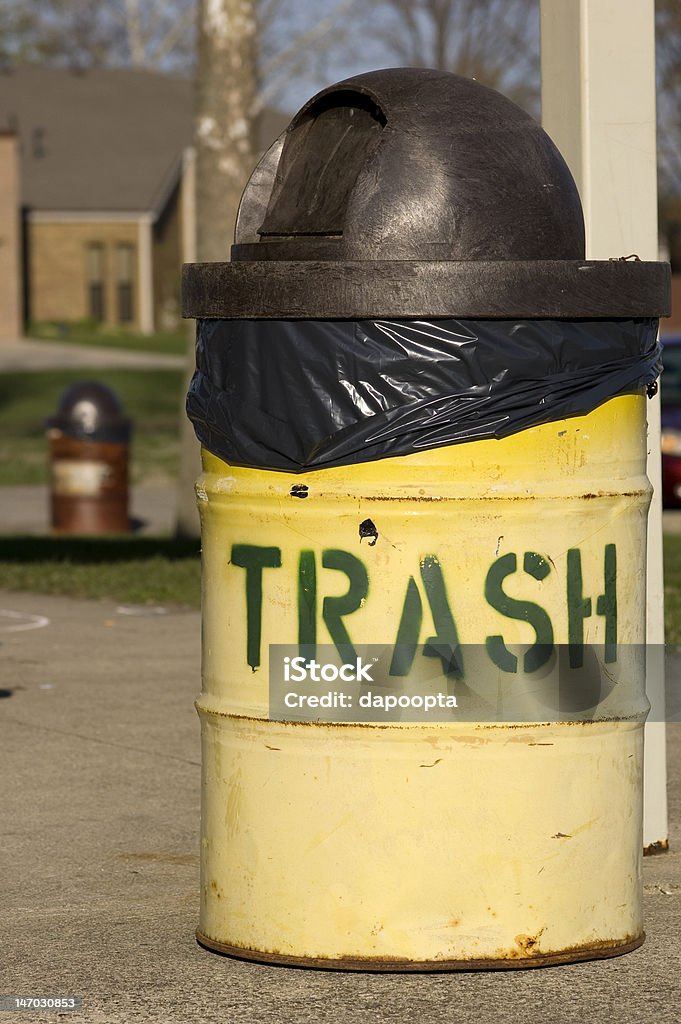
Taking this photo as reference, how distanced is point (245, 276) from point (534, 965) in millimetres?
1809

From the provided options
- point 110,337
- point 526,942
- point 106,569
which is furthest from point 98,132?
point 526,942

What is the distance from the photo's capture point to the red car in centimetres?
1717

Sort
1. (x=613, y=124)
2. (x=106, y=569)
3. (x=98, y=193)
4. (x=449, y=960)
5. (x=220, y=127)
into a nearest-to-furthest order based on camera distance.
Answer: (x=449, y=960), (x=613, y=124), (x=106, y=569), (x=220, y=127), (x=98, y=193)

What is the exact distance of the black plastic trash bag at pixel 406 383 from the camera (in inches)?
166

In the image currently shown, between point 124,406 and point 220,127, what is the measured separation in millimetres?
18319

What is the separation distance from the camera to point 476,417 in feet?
13.9

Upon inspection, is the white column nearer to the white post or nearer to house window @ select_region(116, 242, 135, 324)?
house window @ select_region(116, 242, 135, 324)

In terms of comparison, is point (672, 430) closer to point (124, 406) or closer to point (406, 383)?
point (406, 383)

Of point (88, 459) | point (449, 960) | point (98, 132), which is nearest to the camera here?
point (449, 960)

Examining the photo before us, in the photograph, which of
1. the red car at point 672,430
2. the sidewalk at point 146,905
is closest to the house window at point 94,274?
the red car at point 672,430

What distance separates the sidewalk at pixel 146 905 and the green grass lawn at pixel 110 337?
129 feet

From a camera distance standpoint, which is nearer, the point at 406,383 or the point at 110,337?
the point at 406,383

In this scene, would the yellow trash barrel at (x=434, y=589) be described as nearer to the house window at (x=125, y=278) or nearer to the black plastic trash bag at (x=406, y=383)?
the black plastic trash bag at (x=406, y=383)

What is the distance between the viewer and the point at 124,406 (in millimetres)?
32844
